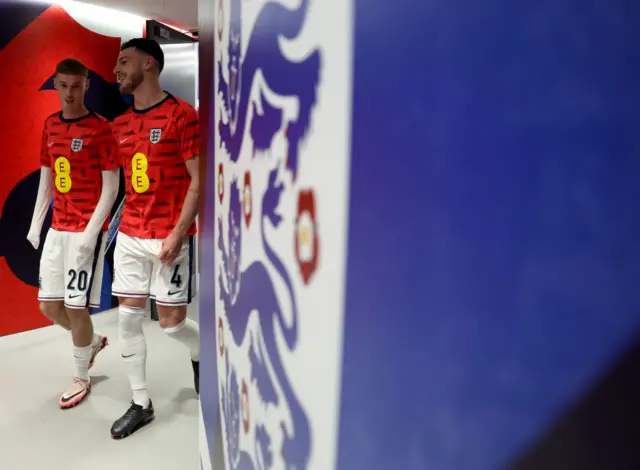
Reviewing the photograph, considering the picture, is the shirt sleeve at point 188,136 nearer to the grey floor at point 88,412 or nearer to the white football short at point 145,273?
the white football short at point 145,273

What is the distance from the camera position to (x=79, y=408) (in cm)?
237

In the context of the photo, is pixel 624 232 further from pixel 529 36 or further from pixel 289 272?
pixel 289 272

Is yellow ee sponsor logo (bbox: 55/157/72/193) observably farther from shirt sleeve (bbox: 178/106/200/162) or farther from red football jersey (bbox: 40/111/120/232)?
shirt sleeve (bbox: 178/106/200/162)

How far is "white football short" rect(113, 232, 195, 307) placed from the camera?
6.80 feet

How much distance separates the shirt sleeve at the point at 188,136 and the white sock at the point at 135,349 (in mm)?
664

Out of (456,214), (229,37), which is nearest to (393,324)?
(456,214)

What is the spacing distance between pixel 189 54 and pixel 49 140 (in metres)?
1.54

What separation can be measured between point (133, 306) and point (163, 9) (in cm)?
248

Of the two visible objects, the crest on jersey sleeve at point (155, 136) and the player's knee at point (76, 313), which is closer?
the crest on jersey sleeve at point (155, 136)

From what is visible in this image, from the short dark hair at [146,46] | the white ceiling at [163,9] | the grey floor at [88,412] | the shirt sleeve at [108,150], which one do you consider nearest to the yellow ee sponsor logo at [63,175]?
the shirt sleeve at [108,150]

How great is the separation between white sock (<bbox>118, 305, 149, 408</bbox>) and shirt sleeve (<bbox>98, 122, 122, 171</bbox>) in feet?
2.00

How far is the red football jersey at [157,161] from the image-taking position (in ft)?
6.60

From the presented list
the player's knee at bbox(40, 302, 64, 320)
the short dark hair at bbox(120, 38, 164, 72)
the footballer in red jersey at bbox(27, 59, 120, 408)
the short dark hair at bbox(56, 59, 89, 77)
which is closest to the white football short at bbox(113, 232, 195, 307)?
the footballer in red jersey at bbox(27, 59, 120, 408)

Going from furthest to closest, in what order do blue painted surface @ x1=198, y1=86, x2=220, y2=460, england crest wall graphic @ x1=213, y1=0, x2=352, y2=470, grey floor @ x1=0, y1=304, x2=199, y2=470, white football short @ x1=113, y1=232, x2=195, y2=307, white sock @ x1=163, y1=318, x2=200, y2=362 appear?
white sock @ x1=163, y1=318, x2=200, y2=362 → white football short @ x1=113, y1=232, x2=195, y2=307 → grey floor @ x1=0, y1=304, x2=199, y2=470 → blue painted surface @ x1=198, y1=86, x2=220, y2=460 → england crest wall graphic @ x1=213, y1=0, x2=352, y2=470
